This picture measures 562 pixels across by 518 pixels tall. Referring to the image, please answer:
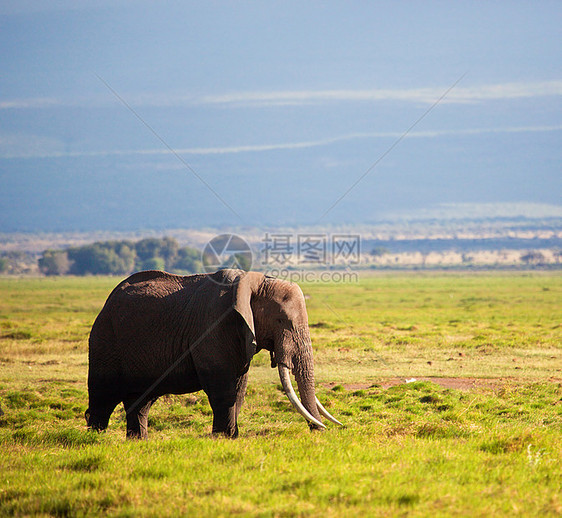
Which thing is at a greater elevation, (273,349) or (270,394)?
(273,349)

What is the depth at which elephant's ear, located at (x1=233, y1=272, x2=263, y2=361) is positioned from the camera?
10945 millimetres

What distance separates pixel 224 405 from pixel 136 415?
6.74ft

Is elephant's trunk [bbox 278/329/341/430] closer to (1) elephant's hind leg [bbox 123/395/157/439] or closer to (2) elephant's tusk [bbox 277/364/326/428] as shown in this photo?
(2) elephant's tusk [bbox 277/364/326/428]

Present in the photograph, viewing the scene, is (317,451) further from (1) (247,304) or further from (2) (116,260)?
(2) (116,260)

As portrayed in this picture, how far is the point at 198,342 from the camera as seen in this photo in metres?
11.5

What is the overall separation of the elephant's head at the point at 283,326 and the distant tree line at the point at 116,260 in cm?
16882

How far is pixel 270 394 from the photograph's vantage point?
17.4 m

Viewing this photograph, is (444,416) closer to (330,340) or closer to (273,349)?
(273,349)

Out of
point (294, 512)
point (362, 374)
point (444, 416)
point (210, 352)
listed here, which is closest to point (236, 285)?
point (210, 352)

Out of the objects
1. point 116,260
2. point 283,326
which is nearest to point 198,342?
point 283,326

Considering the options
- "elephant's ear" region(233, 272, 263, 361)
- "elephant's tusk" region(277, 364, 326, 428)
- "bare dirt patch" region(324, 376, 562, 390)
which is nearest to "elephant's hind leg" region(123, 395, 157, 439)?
"elephant's ear" region(233, 272, 263, 361)

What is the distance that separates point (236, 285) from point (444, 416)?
5782 millimetres

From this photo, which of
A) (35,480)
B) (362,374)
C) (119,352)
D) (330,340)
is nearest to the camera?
(35,480)

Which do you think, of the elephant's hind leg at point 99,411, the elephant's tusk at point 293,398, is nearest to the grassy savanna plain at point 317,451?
the elephant's tusk at point 293,398
